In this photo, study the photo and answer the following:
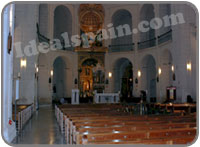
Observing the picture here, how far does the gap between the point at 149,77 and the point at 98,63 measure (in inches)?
240

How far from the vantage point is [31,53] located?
14781 millimetres

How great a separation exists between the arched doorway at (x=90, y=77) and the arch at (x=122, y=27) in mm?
3402

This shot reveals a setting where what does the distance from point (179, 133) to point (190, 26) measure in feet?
39.3

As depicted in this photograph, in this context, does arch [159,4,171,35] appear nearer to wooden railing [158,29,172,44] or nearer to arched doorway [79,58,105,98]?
wooden railing [158,29,172,44]

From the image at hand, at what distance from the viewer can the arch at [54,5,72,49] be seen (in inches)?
983

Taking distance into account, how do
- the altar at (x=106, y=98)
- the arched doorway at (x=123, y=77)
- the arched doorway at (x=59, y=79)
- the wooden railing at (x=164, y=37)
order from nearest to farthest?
the wooden railing at (x=164, y=37), the altar at (x=106, y=98), the arched doorway at (x=59, y=79), the arched doorway at (x=123, y=77)

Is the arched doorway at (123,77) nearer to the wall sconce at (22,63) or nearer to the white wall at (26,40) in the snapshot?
the white wall at (26,40)

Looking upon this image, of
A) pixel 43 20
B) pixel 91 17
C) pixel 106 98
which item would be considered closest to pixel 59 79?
pixel 43 20

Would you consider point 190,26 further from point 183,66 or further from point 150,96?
point 150,96

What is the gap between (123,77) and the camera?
26.5m

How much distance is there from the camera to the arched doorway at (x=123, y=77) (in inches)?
1008

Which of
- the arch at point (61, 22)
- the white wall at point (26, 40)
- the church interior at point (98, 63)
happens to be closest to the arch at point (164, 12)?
the church interior at point (98, 63)

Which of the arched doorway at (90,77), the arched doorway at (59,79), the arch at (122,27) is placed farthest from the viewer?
the arch at (122,27)

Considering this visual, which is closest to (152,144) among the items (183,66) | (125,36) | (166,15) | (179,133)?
(179,133)
